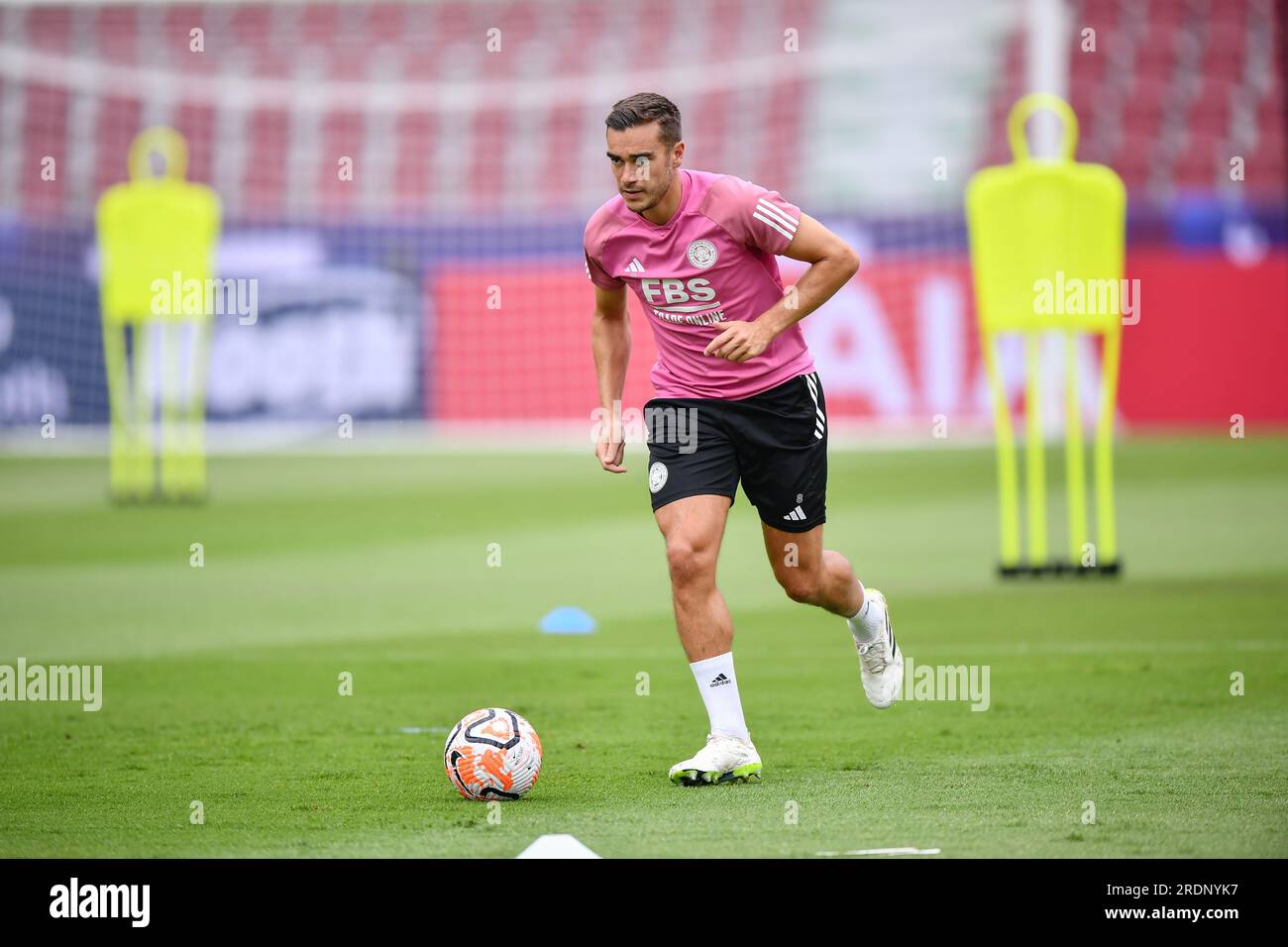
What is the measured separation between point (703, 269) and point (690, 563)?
103 cm

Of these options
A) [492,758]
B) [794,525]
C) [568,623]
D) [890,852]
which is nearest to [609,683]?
[568,623]

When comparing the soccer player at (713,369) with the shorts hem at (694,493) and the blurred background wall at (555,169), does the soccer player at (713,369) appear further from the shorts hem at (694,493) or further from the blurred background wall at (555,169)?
the blurred background wall at (555,169)

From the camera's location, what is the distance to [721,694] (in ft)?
20.5

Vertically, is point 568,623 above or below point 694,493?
below

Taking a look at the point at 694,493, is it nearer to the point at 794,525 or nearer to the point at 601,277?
the point at 794,525

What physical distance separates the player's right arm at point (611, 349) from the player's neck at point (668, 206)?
413 millimetres

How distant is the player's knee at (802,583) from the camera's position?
22.3 ft

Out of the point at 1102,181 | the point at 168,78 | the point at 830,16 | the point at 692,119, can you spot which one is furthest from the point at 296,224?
the point at 1102,181

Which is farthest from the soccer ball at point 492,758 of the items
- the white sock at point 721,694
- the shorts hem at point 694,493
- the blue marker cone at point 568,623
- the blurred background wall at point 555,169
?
the blurred background wall at point 555,169

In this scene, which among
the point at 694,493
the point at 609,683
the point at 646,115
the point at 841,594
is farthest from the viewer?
the point at 609,683

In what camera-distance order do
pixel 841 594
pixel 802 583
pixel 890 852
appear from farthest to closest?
pixel 841 594
pixel 802 583
pixel 890 852

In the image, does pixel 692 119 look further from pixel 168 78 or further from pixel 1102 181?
pixel 1102 181

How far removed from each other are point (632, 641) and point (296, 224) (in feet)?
51.0

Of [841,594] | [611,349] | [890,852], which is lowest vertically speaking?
[890,852]
